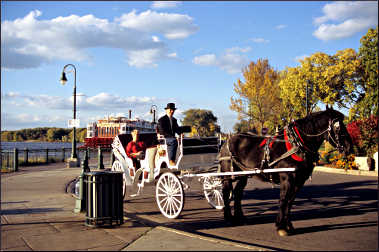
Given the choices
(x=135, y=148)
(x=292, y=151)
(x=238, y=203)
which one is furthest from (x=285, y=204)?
(x=135, y=148)

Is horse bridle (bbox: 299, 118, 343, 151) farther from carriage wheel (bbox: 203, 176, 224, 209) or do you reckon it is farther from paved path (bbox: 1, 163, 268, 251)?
carriage wheel (bbox: 203, 176, 224, 209)

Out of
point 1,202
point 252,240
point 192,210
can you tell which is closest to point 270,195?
point 192,210

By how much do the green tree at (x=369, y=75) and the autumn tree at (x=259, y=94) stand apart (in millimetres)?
10260

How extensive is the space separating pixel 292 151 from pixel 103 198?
3.93 metres

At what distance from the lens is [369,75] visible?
42375 mm

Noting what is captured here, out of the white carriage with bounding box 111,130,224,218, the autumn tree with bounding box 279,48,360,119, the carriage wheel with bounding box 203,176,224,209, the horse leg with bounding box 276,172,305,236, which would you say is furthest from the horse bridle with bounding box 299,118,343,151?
the autumn tree with bounding box 279,48,360,119

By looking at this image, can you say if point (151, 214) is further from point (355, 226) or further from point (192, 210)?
point (355, 226)

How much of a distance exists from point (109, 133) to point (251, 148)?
4469cm

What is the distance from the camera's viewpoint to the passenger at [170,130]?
9383 mm

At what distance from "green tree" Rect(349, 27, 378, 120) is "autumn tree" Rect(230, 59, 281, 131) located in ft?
33.7

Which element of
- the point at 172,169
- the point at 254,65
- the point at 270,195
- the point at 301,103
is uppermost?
the point at 254,65

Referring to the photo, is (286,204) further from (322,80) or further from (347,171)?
(322,80)

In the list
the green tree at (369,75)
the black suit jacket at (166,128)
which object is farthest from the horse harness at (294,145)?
the green tree at (369,75)

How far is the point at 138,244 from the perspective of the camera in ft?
20.4
